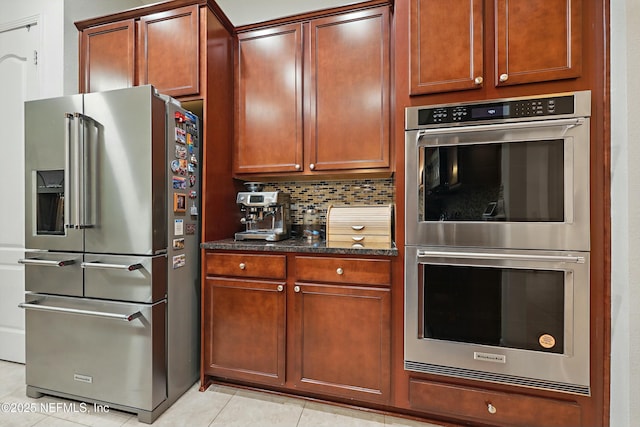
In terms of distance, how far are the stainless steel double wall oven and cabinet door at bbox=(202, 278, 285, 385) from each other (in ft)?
2.49

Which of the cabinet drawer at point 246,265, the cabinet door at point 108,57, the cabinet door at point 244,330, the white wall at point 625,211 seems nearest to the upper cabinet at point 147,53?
the cabinet door at point 108,57

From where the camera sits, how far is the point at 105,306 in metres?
1.62

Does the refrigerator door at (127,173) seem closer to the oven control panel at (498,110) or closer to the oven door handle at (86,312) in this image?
the oven door handle at (86,312)

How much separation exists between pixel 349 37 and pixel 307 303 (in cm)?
170

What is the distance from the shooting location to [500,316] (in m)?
1.45

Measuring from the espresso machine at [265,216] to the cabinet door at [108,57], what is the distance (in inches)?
45.4

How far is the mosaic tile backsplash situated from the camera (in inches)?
88.3

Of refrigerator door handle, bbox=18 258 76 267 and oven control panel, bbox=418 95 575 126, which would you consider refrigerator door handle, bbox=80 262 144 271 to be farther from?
oven control panel, bbox=418 95 575 126

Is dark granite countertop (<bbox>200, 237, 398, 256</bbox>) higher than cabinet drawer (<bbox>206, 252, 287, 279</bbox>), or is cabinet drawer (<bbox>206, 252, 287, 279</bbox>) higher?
dark granite countertop (<bbox>200, 237, 398, 256</bbox>)

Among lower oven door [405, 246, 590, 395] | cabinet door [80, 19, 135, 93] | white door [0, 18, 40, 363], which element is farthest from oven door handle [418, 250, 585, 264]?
white door [0, 18, 40, 363]

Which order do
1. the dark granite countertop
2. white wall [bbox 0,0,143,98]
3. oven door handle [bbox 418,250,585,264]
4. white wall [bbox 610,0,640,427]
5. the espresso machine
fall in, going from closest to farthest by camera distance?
white wall [bbox 610,0,640,427] < oven door handle [bbox 418,250,585,264] < the dark granite countertop < the espresso machine < white wall [bbox 0,0,143,98]

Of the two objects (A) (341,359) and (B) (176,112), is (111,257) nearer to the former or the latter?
(B) (176,112)

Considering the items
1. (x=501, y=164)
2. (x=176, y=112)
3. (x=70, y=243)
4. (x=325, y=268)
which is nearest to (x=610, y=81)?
(x=501, y=164)

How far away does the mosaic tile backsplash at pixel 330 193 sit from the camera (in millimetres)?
2242
